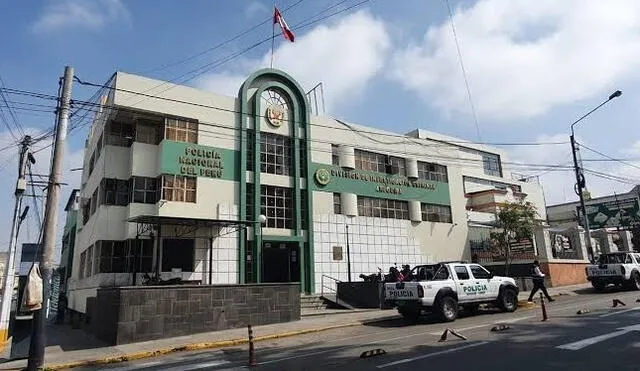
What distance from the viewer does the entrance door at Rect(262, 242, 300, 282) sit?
85.7 ft

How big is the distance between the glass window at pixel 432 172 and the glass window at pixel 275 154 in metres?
10.1

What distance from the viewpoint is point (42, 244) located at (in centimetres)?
1318

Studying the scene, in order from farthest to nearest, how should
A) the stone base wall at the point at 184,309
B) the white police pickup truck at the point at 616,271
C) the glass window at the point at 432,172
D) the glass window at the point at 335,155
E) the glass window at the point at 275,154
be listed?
1. the glass window at the point at 432,172
2. the glass window at the point at 335,155
3. the glass window at the point at 275,154
4. the white police pickup truck at the point at 616,271
5. the stone base wall at the point at 184,309

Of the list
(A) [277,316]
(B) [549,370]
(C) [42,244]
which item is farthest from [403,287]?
(C) [42,244]

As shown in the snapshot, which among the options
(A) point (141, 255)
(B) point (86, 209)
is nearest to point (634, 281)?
(A) point (141, 255)

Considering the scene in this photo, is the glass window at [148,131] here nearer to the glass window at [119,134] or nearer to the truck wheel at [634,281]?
the glass window at [119,134]

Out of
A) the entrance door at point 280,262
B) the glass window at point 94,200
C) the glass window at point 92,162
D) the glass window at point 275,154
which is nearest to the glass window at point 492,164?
the glass window at point 275,154

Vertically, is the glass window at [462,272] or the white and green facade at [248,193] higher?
the white and green facade at [248,193]

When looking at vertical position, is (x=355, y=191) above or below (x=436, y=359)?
above

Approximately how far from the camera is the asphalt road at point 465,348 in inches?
346

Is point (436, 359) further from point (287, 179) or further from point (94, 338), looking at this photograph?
point (287, 179)

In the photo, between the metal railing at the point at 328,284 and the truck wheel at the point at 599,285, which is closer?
the truck wheel at the point at 599,285

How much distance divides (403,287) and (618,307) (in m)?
7.51

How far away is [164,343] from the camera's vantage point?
48.8 ft
